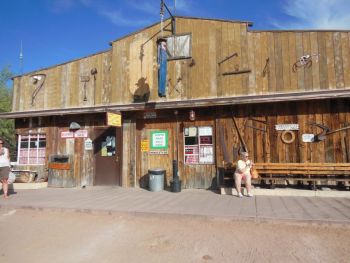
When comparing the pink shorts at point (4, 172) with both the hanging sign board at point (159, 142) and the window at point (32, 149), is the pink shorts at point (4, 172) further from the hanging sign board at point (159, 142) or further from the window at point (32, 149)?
the hanging sign board at point (159, 142)

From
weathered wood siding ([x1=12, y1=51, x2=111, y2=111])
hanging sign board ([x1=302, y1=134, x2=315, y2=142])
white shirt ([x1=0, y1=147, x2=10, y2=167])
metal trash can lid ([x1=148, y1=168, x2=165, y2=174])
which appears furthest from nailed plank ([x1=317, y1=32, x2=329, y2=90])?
white shirt ([x1=0, y1=147, x2=10, y2=167])

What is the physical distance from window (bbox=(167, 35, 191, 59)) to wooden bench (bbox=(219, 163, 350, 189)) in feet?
15.4

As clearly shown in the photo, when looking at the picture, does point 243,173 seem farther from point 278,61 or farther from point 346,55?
point 346,55

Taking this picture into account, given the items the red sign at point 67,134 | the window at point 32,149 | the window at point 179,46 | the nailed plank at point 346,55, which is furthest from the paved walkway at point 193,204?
the window at point 179,46

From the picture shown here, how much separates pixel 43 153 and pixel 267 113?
974 centimetres

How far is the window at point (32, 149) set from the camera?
14539mm

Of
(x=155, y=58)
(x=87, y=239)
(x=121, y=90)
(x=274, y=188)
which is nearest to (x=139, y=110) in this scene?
(x=121, y=90)

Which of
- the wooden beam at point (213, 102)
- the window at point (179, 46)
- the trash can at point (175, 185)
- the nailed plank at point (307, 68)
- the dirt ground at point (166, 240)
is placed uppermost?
the window at point (179, 46)

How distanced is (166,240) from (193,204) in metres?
2.80

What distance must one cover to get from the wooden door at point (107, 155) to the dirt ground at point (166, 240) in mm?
4942

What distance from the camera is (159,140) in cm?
1268

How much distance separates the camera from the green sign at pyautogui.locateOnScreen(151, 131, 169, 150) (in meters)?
12.6

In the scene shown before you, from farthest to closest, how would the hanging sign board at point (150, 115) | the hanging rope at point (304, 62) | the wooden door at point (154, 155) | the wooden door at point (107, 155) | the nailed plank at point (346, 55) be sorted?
the wooden door at point (107, 155) < the hanging sign board at point (150, 115) < the wooden door at point (154, 155) < the hanging rope at point (304, 62) < the nailed plank at point (346, 55)

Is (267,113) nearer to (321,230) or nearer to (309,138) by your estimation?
(309,138)
